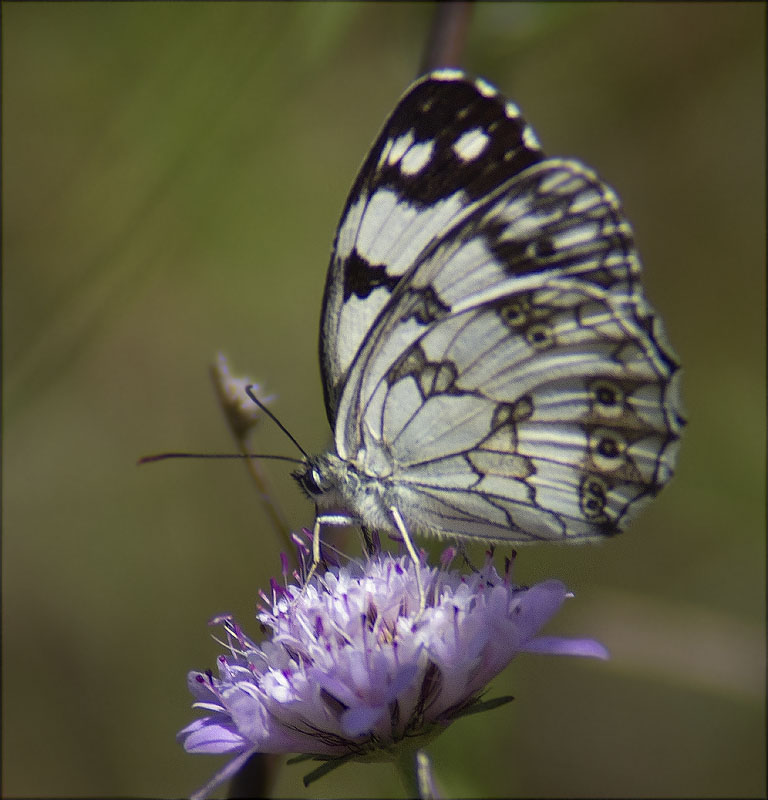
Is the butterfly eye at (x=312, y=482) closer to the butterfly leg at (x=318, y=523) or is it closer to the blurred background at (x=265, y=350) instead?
the butterfly leg at (x=318, y=523)

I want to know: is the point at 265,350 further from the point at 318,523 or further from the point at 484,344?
the point at 318,523

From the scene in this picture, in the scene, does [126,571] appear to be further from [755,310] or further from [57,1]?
[755,310]

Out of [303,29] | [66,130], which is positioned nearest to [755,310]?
[303,29]

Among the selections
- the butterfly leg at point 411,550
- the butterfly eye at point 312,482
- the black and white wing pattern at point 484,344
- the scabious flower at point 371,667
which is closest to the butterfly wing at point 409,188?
the black and white wing pattern at point 484,344

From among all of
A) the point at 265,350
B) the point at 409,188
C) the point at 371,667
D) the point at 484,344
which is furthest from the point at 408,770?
the point at 265,350

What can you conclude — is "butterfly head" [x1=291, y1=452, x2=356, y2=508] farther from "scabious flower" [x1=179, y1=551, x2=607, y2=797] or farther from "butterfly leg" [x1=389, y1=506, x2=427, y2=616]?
"scabious flower" [x1=179, y1=551, x2=607, y2=797]

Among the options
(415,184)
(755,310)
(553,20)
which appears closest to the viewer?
(415,184)

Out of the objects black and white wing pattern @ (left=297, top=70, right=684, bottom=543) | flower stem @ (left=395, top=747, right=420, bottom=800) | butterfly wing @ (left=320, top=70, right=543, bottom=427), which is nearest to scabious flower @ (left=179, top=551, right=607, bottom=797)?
→ flower stem @ (left=395, top=747, right=420, bottom=800)
